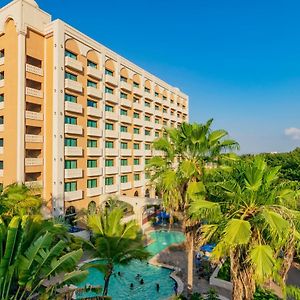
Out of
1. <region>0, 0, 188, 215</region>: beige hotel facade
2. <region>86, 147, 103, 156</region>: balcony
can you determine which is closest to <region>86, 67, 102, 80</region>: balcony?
<region>0, 0, 188, 215</region>: beige hotel facade

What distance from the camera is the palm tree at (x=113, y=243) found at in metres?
14.1

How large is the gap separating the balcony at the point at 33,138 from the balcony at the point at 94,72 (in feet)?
34.5

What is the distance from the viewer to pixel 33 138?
30594 millimetres

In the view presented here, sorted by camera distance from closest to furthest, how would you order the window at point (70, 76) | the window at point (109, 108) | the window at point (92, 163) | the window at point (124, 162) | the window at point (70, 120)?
1. the window at point (70, 120)
2. the window at point (70, 76)
3. the window at point (92, 163)
4. the window at point (109, 108)
5. the window at point (124, 162)

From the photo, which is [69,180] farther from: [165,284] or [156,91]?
[156,91]

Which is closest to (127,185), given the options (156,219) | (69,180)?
(156,219)

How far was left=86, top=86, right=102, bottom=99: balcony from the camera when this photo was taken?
35.5 metres

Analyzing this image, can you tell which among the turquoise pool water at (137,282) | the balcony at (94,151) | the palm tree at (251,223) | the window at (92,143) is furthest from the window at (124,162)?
the palm tree at (251,223)

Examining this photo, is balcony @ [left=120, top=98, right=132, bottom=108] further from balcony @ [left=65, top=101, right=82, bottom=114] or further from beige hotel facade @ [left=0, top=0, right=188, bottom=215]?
balcony @ [left=65, top=101, right=82, bottom=114]

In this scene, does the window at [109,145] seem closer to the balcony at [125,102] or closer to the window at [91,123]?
the window at [91,123]

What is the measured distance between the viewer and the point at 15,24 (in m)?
29.7

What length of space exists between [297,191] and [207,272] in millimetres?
14055

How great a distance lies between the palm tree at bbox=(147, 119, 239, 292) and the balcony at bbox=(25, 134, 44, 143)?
64.4ft

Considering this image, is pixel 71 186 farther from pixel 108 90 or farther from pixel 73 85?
pixel 108 90
